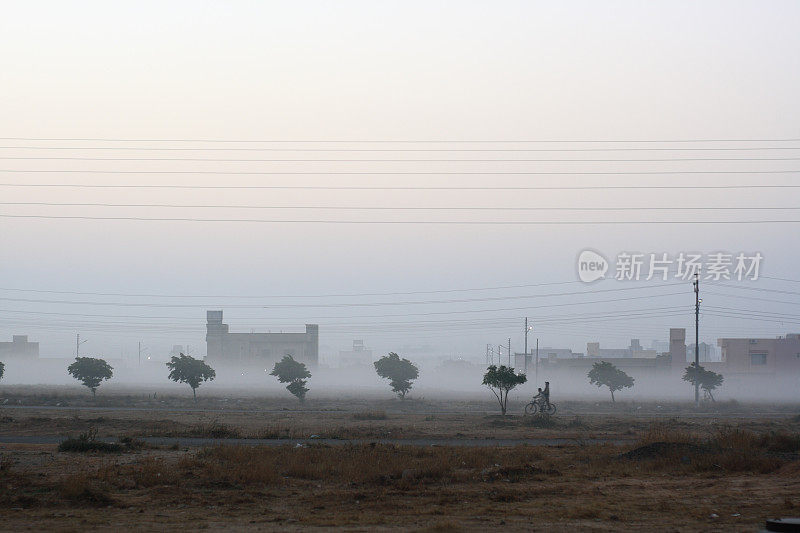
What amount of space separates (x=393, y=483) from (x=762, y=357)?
13404 centimetres

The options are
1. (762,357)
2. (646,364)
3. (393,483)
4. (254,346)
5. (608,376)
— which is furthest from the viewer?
(254,346)

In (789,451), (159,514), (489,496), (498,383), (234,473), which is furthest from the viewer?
(498,383)

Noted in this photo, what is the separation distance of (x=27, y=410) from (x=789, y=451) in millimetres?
51327

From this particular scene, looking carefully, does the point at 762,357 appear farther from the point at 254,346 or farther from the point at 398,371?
the point at 254,346

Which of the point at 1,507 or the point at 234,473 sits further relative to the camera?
the point at 234,473

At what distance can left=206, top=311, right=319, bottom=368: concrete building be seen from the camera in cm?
17425

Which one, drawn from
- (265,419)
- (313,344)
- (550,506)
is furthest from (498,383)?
(313,344)

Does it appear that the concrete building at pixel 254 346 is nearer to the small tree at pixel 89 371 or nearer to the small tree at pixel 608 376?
the small tree at pixel 89 371

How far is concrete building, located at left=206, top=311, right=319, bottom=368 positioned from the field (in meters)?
137

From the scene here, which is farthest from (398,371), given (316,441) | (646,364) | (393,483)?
(646,364)

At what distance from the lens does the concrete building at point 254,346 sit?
174250 millimetres

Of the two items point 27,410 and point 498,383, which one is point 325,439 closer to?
point 498,383

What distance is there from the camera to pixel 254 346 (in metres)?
174

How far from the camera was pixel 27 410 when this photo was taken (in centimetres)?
5928
